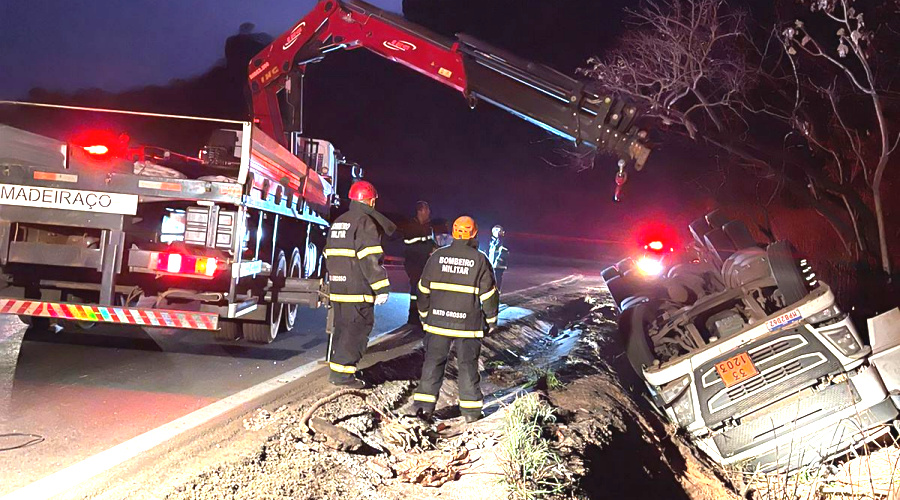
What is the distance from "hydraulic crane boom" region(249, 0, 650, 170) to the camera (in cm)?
645

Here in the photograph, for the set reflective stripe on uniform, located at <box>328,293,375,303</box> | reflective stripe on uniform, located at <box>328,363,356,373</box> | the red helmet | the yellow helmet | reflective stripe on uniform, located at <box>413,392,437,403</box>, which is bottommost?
reflective stripe on uniform, located at <box>413,392,437,403</box>

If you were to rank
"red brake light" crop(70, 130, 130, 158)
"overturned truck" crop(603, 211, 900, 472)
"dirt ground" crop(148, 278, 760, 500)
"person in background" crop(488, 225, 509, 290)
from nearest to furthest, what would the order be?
"dirt ground" crop(148, 278, 760, 500), "overturned truck" crop(603, 211, 900, 472), "red brake light" crop(70, 130, 130, 158), "person in background" crop(488, 225, 509, 290)

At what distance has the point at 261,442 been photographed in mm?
4371

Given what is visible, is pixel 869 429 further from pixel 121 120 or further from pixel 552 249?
pixel 552 249

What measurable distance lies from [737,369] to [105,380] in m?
5.36

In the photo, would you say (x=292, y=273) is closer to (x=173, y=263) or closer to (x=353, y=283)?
(x=173, y=263)

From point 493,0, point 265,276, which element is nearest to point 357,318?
point 265,276

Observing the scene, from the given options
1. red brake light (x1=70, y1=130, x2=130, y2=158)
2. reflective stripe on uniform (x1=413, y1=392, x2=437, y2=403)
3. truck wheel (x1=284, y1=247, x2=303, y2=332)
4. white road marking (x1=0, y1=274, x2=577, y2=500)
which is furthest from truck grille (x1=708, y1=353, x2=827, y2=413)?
red brake light (x1=70, y1=130, x2=130, y2=158)

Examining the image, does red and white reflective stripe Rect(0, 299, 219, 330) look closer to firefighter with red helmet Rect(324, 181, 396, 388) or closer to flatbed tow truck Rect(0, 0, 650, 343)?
flatbed tow truck Rect(0, 0, 650, 343)

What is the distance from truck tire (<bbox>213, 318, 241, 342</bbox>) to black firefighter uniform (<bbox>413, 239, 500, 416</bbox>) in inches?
120

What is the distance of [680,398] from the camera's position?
5.70 m

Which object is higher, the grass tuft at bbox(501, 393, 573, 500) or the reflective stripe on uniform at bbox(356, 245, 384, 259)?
the reflective stripe on uniform at bbox(356, 245, 384, 259)

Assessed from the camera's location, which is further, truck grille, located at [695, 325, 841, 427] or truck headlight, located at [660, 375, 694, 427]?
truck headlight, located at [660, 375, 694, 427]

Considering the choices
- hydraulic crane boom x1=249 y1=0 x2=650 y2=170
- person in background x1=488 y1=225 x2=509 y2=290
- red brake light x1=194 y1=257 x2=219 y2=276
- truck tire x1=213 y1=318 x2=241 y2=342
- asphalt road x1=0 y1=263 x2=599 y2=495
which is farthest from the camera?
person in background x1=488 y1=225 x2=509 y2=290
